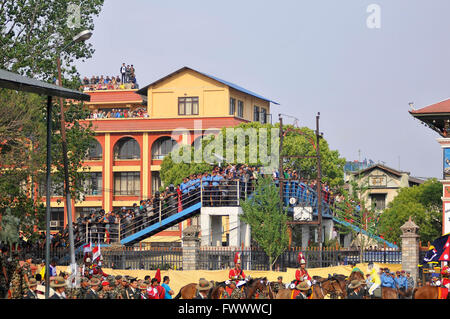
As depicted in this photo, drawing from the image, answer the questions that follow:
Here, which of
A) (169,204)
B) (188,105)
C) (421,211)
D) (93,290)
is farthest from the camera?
(188,105)

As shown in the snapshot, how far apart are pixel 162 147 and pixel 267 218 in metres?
36.0

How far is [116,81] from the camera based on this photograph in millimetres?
83438

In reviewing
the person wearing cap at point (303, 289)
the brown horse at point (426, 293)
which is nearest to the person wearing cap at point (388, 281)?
the brown horse at point (426, 293)

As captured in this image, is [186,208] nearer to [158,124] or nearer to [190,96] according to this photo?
[158,124]

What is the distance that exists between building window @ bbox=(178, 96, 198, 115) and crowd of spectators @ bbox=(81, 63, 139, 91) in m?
6.35

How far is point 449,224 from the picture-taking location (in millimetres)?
41188

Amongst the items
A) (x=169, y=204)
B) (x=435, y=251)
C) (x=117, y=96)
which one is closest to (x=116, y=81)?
(x=117, y=96)

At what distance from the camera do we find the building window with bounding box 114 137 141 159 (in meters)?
79.8

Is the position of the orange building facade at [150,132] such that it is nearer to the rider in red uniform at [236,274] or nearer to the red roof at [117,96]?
the red roof at [117,96]

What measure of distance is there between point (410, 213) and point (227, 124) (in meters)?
18.3

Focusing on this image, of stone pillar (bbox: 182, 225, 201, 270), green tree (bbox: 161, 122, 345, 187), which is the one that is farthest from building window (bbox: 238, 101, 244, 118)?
stone pillar (bbox: 182, 225, 201, 270)

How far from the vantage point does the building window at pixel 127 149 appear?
3142 inches

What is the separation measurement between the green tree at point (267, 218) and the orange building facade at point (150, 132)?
103ft

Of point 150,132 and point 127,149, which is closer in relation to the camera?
point 150,132
